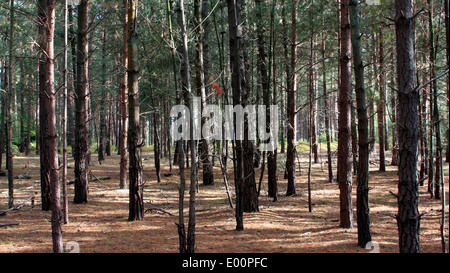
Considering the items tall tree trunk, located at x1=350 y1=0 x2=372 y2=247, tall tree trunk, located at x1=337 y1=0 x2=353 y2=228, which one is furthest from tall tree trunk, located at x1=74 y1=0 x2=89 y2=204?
tall tree trunk, located at x1=350 y1=0 x2=372 y2=247

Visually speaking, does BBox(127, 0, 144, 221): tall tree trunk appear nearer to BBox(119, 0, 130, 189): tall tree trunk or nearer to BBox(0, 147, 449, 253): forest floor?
BBox(0, 147, 449, 253): forest floor

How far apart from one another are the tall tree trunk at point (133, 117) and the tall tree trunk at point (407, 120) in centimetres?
640

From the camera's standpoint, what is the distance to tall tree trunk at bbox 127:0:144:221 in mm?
9484

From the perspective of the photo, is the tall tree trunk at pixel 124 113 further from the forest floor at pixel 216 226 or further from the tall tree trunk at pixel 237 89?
the tall tree trunk at pixel 237 89

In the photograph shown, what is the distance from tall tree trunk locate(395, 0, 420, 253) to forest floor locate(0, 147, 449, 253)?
0.94ft

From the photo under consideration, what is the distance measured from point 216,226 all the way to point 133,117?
138 inches

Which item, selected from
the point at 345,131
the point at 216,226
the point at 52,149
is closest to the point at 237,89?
the point at 345,131

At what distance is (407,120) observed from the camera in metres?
4.75

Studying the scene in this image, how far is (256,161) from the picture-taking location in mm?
21594

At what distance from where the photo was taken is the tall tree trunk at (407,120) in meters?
4.73

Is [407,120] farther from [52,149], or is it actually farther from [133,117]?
[133,117]

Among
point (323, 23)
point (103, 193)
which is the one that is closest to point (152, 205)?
point (103, 193)
